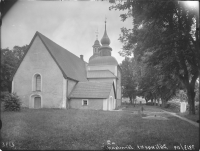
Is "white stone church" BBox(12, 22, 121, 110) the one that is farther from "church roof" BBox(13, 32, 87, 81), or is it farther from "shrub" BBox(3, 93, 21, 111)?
"shrub" BBox(3, 93, 21, 111)

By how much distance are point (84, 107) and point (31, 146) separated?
15455 millimetres

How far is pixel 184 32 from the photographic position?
9242 mm

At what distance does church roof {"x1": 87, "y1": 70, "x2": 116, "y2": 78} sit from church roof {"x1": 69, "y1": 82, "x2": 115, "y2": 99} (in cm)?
905

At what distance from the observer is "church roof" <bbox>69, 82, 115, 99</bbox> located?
20766 millimetres

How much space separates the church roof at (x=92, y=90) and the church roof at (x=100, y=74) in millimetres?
9055

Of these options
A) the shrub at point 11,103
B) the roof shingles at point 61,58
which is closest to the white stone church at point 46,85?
the roof shingles at point 61,58

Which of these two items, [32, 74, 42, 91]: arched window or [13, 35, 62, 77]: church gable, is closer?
[13, 35, 62, 77]: church gable

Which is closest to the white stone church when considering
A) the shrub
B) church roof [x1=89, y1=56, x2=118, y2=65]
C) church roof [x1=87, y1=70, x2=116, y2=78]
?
the shrub

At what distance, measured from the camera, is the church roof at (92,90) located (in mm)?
20766

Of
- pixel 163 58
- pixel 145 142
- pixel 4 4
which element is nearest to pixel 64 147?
pixel 145 142

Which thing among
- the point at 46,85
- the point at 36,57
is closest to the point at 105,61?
the point at 46,85

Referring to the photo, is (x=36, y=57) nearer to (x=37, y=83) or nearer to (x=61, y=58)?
(x=37, y=83)

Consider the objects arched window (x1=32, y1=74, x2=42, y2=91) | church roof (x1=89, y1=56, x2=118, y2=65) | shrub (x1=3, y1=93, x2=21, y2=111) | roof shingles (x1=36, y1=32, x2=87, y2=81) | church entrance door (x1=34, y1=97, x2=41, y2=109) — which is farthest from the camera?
church roof (x1=89, y1=56, x2=118, y2=65)

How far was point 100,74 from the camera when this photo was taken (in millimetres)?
32188
